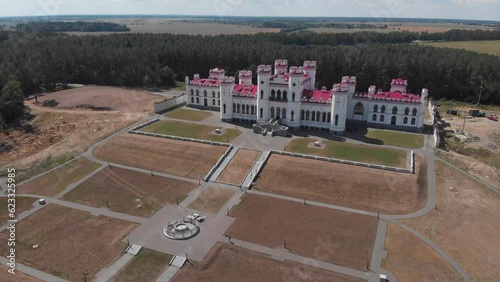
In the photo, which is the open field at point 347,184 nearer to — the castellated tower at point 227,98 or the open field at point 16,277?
the castellated tower at point 227,98

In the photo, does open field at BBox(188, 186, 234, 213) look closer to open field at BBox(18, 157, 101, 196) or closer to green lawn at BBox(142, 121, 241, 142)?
green lawn at BBox(142, 121, 241, 142)

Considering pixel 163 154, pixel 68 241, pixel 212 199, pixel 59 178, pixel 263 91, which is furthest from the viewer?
pixel 263 91

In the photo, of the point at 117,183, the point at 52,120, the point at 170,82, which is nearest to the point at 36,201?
the point at 117,183

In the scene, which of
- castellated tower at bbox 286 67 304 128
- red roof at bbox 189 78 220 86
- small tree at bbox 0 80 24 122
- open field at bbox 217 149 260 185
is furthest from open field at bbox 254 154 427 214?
small tree at bbox 0 80 24 122

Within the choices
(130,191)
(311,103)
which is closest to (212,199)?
(130,191)

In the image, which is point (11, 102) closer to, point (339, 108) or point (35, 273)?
point (35, 273)

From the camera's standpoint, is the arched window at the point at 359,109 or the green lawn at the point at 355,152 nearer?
the green lawn at the point at 355,152

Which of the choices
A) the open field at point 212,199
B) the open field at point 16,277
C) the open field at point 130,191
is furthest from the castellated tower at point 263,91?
the open field at point 16,277
